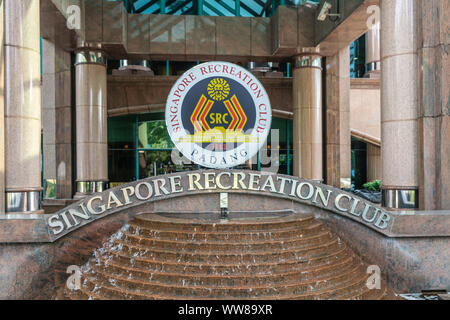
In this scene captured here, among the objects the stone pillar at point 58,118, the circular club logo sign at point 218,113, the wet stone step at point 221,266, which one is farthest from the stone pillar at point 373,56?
the wet stone step at point 221,266

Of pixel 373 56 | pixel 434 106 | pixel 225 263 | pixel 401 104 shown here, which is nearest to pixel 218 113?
pixel 225 263

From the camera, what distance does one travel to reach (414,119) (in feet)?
26.3

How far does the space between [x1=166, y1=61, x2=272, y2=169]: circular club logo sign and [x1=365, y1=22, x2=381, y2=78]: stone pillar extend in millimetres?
16486

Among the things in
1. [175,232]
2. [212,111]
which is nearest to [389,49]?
[212,111]

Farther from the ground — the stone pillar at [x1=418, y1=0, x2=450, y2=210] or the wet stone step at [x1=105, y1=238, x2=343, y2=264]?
the stone pillar at [x1=418, y1=0, x2=450, y2=210]

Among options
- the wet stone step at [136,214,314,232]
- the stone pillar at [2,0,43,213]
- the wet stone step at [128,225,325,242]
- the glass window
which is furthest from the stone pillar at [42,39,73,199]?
the wet stone step at [128,225,325,242]

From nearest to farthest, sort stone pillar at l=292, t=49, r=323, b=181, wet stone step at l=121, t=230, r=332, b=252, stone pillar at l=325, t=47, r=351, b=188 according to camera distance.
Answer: wet stone step at l=121, t=230, r=332, b=252
stone pillar at l=292, t=49, r=323, b=181
stone pillar at l=325, t=47, r=351, b=188

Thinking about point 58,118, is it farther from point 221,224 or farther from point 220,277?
point 220,277

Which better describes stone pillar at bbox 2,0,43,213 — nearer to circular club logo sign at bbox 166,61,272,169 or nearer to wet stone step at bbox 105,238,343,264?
circular club logo sign at bbox 166,61,272,169

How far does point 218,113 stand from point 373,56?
17466 mm

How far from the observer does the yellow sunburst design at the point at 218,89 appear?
7402mm

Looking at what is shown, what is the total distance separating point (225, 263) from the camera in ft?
19.0

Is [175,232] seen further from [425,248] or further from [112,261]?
[425,248]

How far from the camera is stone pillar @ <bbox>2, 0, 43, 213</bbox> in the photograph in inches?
314
